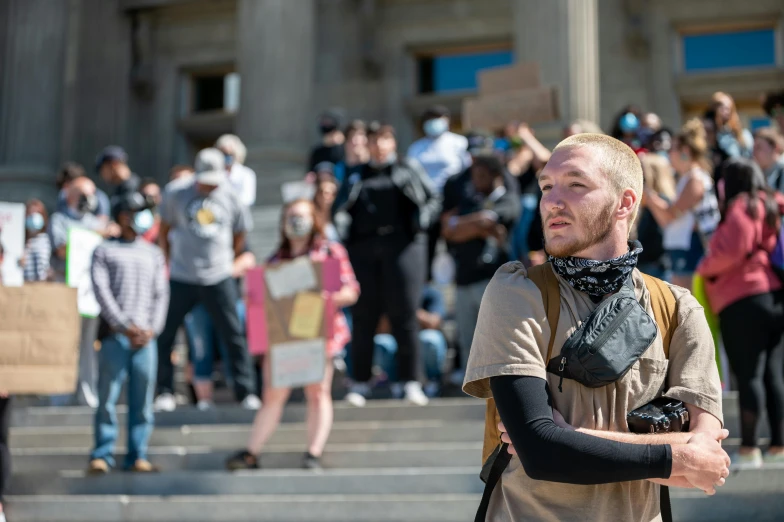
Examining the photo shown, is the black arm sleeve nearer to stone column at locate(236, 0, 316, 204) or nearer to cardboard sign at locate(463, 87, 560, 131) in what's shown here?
cardboard sign at locate(463, 87, 560, 131)

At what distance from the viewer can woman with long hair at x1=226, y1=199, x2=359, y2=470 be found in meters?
6.81

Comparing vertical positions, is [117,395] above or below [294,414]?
above

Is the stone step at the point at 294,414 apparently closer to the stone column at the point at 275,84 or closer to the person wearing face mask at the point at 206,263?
the person wearing face mask at the point at 206,263

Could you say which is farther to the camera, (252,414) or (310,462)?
(252,414)

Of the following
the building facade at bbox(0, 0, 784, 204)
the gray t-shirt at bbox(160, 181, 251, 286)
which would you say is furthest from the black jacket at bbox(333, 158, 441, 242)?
the building facade at bbox(0, 0, 784, 204)

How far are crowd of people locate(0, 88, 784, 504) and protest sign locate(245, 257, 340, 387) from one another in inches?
5.0

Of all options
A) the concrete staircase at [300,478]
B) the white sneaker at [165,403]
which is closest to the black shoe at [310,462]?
the concrete staircase at [300,478]

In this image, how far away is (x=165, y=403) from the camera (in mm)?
8375

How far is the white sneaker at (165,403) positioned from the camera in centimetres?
828

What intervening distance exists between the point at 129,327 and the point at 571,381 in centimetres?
504

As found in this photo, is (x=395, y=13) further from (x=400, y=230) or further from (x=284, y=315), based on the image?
(x=284, y=315)

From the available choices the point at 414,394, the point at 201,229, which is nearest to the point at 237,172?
the point at 201,229

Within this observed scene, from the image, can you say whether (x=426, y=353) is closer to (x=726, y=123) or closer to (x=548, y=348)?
(x=726, y=123)

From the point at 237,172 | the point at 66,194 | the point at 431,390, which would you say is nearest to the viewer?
the point at 431,390
